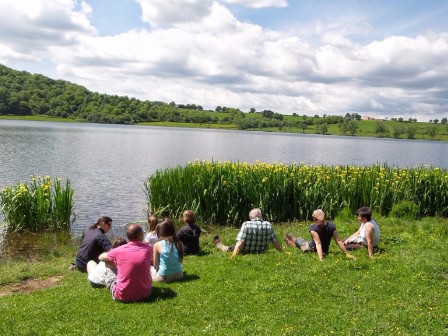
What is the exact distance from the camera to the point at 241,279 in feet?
28.6

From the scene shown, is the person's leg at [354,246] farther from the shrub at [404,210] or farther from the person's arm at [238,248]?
the shrub at [404,210]

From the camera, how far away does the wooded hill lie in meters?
144

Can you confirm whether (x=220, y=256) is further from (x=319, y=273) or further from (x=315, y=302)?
(x=315, y=302)

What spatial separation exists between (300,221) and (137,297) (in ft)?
34.9

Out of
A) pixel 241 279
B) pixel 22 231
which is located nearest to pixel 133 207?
pixel 22 231

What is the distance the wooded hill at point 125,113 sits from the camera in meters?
144

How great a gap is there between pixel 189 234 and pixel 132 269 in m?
3.74

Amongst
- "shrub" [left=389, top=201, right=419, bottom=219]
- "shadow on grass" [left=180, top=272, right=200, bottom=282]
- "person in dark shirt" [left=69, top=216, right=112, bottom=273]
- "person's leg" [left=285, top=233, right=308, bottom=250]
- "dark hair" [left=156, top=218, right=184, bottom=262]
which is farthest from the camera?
"shrub" [left=389, top=201, right=419, bottom=219]

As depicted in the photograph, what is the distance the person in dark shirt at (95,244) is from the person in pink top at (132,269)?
6.15ft

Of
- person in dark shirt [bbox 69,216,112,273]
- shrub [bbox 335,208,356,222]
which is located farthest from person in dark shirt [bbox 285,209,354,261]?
shrub [bbox 335,208,356,222]

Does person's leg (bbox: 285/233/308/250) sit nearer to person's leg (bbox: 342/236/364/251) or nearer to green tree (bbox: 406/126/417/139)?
person's leg (bbox: 342/236/364/251)

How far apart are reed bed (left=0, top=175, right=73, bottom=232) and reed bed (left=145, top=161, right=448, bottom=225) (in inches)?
146

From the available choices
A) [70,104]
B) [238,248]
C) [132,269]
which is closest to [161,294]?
[132,269]

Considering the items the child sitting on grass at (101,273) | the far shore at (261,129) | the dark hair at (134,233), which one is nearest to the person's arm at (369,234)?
the dark hair at (134,233)
